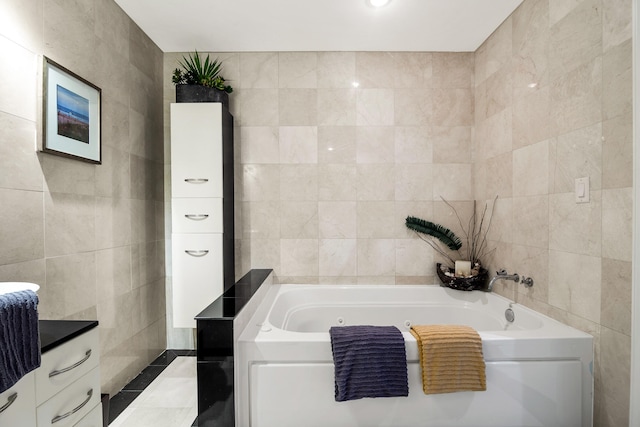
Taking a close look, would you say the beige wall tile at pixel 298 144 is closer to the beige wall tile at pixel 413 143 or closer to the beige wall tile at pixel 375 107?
the beige wall tile at pixel 375 107

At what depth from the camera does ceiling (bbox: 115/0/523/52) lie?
1960mm

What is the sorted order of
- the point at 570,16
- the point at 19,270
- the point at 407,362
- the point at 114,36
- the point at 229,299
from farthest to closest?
the point at 114,36
the point at 229,299
the point at 570,16
the point at 407,362
the point at 19,270

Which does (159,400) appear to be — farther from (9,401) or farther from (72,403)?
(9,401)

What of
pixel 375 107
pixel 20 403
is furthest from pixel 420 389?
pixel 375 107

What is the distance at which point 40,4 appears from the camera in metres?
1.43

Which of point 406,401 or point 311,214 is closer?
point 406,401

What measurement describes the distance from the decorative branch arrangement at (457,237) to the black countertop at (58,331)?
7.00 ft

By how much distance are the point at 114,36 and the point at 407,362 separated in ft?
8.36

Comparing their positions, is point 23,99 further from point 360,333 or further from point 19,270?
point 360,333

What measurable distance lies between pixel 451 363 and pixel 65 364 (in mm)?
1479

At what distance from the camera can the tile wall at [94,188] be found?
132 centimetres

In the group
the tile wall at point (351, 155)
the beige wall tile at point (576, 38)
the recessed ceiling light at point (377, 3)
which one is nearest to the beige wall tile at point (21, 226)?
the tile wall at point (351, 155)

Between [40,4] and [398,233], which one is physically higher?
[40,4]

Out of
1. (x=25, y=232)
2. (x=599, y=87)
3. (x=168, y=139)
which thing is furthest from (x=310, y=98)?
(x=25, y=232)
